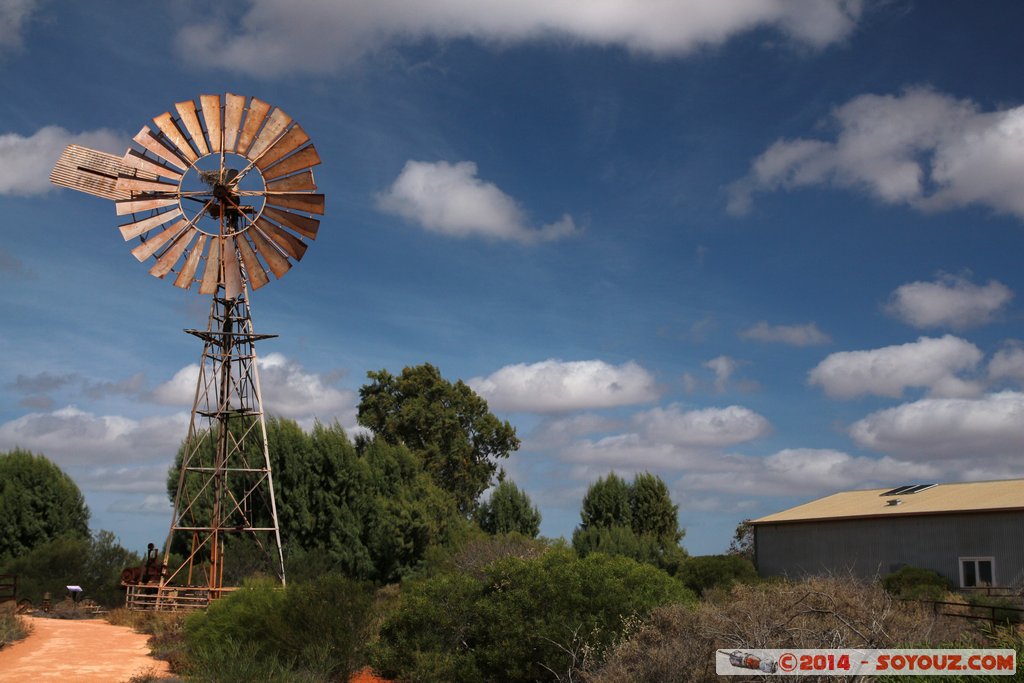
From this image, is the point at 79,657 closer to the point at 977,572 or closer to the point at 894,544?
the point at 977,572

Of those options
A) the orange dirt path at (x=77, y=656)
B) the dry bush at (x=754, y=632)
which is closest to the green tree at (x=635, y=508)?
the orange dirt path at (x=77, y=656)

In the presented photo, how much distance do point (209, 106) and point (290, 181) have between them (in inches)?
115

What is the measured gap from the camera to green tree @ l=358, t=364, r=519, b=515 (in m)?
48.5

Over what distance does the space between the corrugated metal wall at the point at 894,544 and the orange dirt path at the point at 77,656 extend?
19.2 m

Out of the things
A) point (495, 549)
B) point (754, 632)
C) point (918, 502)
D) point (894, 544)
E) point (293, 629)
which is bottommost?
point (293, 629)

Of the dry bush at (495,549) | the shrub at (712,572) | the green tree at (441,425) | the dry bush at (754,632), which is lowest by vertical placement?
the dry bush at (754,632)

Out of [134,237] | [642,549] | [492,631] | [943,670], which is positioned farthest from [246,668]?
[642,549]

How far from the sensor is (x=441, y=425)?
48688 millimetres

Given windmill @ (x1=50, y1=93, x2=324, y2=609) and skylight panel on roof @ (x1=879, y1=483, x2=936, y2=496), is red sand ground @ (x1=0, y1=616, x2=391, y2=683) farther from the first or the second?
skylight panel on roof @ (x1=879, y1=483, x2=936, y2=496)

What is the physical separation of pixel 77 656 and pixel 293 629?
491 cm

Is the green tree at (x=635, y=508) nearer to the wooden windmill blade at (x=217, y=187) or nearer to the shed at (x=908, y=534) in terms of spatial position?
the shed at (x=908, y=534)

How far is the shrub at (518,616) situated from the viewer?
44.5ft

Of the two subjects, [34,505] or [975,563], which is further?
[34,505]

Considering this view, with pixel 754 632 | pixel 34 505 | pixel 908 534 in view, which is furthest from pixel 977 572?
pixel 34 505
